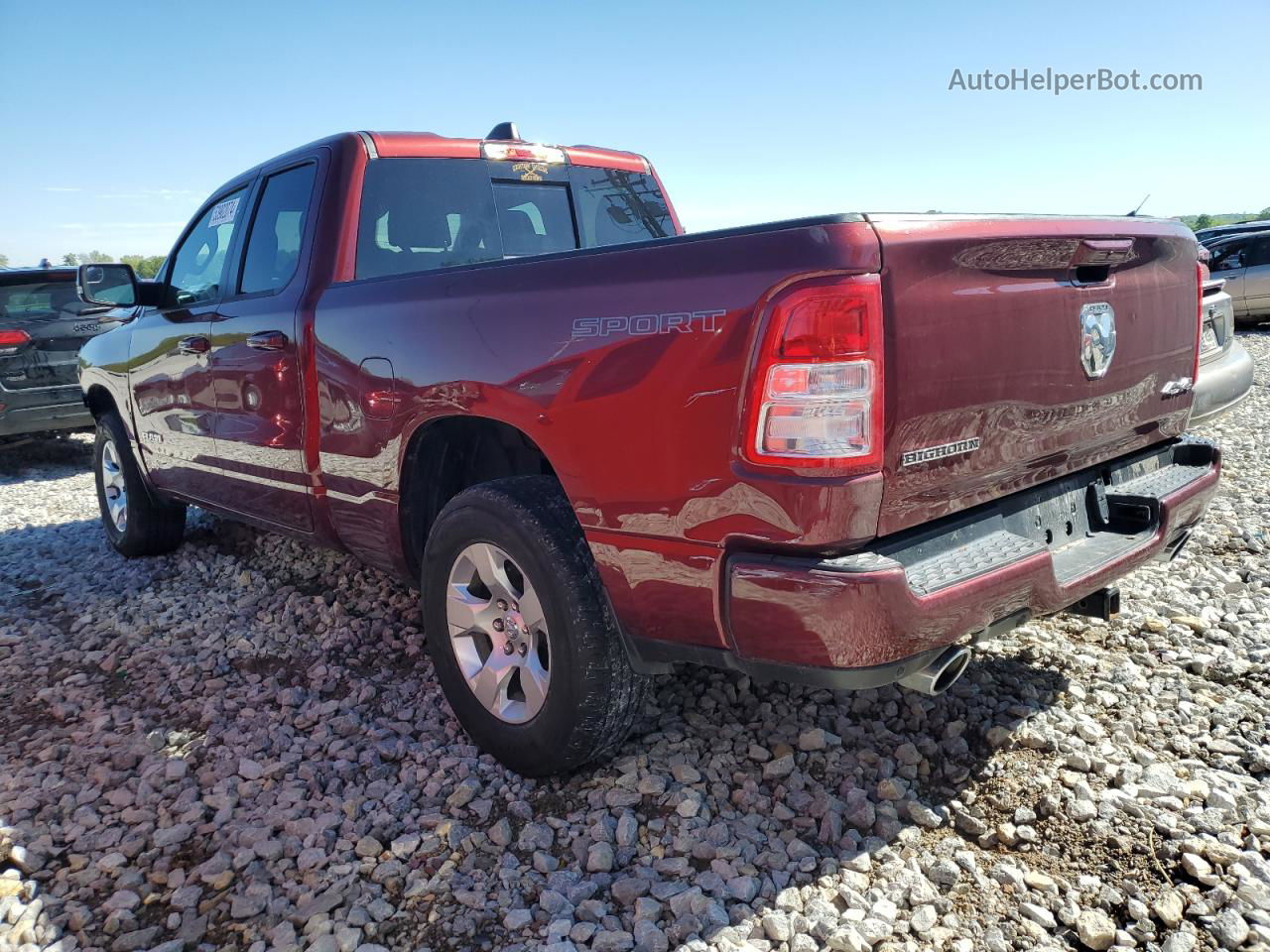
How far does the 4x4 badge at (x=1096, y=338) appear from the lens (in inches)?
94.1

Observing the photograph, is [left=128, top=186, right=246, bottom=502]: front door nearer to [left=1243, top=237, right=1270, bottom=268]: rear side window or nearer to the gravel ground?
the gravel ground

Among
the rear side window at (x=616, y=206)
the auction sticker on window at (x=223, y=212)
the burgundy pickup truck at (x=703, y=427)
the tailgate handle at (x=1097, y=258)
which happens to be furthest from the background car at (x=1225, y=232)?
the auction sticker on window at (x=223, y=212)

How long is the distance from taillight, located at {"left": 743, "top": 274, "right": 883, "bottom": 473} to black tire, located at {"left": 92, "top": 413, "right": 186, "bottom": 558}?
430cm

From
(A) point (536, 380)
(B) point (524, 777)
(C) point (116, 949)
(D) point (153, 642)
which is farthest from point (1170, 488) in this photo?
(D) point (153, 642)

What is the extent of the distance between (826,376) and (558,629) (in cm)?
100

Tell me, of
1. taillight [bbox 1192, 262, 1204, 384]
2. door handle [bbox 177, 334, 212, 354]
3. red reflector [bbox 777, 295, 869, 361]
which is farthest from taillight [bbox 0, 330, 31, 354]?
taillight [bbox 1192, 262, 1204, 384]

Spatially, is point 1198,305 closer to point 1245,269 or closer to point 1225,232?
point 1245,269

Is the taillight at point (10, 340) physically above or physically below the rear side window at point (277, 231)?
below

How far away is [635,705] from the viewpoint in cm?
256

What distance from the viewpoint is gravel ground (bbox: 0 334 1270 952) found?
6.99 ft

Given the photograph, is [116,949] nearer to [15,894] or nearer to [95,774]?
[15,894]

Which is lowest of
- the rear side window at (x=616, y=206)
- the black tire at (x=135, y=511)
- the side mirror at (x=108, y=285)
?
the black tire at (x=135, y=511)

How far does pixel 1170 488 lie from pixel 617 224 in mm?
2522

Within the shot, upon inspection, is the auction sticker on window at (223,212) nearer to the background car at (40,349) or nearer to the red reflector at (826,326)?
the red reflector at (826,326)
